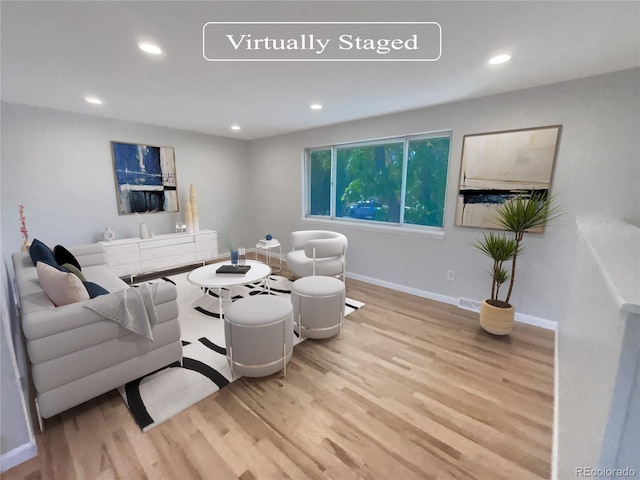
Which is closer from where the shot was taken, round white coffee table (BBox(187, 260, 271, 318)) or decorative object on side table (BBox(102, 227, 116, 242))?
round white coffee table (BBox(187, 260, 271, 318))

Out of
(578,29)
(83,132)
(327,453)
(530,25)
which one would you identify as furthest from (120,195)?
(578,29)

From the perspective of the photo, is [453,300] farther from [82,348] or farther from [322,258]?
[82,348]

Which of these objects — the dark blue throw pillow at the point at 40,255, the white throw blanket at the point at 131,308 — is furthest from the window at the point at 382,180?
the dark blue throw pillow at the point at 40,255

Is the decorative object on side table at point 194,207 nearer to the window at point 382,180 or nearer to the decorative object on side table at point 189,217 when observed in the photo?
the decorative object on side table at point 189,217

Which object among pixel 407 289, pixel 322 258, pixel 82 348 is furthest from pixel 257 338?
pixel 407 289

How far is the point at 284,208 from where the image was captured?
5211 millimetres

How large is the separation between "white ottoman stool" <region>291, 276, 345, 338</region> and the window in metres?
1.86

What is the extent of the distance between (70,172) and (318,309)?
388 centimetres

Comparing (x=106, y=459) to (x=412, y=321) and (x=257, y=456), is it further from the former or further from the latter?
(x=412, y=321)

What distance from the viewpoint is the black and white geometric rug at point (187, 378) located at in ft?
5.71

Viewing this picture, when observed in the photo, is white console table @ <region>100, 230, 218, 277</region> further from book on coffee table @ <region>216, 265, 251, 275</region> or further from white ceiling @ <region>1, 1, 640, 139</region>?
white ceiling @ <region>1, 1, 640, 139</region>

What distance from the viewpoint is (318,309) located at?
2445mm

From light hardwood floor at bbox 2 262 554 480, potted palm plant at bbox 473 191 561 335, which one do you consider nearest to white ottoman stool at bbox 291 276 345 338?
light hardwood floor at bbox 2 262 554 480

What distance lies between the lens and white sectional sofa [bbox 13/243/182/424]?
4.90 ft
